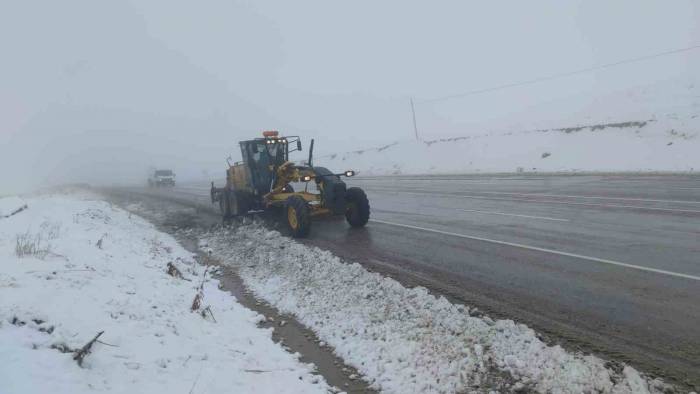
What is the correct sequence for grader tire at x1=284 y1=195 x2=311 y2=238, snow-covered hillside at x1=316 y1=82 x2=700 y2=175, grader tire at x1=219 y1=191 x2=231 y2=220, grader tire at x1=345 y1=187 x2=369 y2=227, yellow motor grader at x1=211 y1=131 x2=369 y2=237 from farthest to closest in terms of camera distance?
snow-covered hillside at x1=316 y1=82 x2=700 y2=175
grader tire at x1=219 y1=191 x2=231 y2=220
grader tire at x1=345 y1=187 x2=369 y2=227
yellow motor grader at x1=211 y1=131 x2=369 y2=237
grader tire at x1=284 y1=195 x2=311 y2=238

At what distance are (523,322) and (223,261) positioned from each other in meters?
6.53

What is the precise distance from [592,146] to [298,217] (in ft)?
77.7

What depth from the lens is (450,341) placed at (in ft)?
16.4

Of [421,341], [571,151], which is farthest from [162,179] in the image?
[421,341]

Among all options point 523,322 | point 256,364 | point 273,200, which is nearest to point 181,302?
point 256,364

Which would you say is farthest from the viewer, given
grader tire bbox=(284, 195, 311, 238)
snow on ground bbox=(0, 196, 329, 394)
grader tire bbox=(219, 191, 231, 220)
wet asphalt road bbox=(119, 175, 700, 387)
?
grader tire bbox=(219, 191, 231, 220)

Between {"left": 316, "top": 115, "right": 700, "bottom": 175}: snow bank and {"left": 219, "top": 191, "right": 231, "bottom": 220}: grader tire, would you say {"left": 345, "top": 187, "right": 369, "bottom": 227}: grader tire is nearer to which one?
{"left": 219, "top": 191, "right": 231, "bottom": 220}: grader tire

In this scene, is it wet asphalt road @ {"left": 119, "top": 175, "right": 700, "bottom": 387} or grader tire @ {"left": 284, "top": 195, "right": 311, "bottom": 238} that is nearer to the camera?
wet asphalt road @ {"left": 119, "top": 175, "right": 700, "bottom": 387}

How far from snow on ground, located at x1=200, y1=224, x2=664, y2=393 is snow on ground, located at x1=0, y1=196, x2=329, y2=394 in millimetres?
674

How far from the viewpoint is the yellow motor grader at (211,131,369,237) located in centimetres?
1102

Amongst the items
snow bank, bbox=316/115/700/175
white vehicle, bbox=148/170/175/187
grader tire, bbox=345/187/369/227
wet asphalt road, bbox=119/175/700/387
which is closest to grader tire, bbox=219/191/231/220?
wet asphalt road, bbox=119/175/700/387

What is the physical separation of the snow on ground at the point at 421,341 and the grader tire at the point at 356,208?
3433 mm

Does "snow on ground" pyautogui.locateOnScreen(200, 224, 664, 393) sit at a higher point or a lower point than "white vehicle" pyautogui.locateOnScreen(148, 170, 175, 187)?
lower

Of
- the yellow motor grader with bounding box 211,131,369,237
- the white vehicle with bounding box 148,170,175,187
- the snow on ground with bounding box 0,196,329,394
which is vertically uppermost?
the white vehicle with bounding box 148,170,175,187
